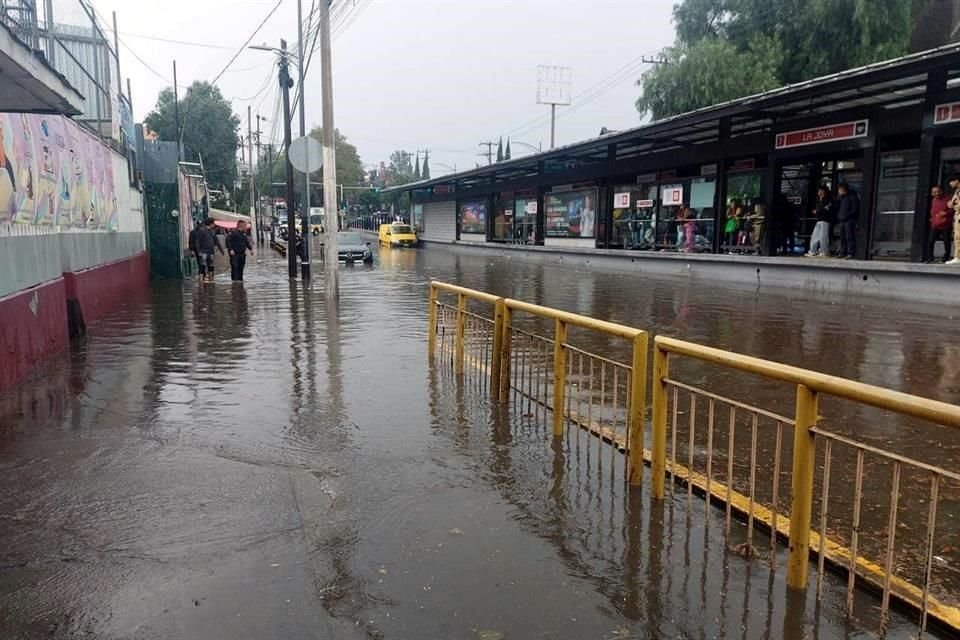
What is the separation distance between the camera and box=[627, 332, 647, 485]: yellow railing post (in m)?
4.36

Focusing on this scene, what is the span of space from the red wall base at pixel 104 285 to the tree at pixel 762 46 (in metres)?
22.7

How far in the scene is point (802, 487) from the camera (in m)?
3.25

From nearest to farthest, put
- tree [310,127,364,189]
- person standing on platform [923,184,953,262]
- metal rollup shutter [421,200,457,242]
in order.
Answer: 1. person standing on platform [923,184,953,262]
2. metal rollup shutter [421,200,457,242]
3. tree [310,127,364,189]

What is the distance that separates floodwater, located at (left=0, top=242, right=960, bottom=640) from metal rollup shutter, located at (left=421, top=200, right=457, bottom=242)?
3719 cm

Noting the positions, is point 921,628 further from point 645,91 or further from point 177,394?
point 645,91

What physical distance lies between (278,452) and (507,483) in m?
1.76

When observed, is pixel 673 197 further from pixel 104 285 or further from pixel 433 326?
pixel 104 285

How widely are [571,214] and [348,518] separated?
2719cm

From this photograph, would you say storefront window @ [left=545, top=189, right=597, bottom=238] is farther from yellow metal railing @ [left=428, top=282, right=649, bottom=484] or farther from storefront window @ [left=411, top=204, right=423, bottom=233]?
storefront window @ [left=411, top=204, right=423, bottom=233]

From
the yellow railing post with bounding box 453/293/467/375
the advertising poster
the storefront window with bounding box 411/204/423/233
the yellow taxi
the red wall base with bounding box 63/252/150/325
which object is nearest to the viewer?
the yellow railing post with bounding box 453/293/467/375

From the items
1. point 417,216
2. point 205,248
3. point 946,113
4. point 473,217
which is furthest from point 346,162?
point 946,113

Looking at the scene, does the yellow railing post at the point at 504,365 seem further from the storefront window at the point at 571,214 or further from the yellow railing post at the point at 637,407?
the storefront window at the point at 571,214

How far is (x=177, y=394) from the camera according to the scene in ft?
23.2

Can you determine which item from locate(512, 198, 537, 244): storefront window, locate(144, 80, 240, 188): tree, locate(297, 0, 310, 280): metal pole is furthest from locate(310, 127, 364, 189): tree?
locate(297, 0, 310, 280): metal pole
